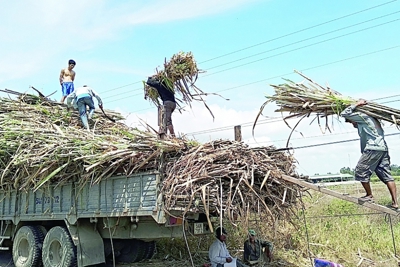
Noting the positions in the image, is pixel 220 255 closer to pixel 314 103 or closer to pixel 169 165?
pixel 169 165

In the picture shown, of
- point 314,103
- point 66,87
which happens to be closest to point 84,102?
point 66,87

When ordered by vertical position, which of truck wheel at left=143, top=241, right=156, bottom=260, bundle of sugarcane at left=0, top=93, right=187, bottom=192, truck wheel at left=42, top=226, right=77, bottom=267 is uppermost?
bundle of sugarcane at left=0, top=93, right=187, bottom=192

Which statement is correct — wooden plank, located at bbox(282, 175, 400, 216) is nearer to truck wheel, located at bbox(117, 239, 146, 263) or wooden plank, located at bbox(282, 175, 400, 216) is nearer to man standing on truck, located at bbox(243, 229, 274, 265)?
man standing on truck, located at bbox(243, 229, 274, 265)

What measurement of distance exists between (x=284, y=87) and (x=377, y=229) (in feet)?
16.1

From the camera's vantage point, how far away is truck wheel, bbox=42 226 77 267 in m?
6.79

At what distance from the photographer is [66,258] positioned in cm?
680

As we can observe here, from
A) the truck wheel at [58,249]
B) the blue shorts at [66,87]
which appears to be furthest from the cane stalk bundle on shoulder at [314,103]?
the blue shorts at [66,87]

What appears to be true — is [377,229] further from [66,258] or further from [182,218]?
[66,258]

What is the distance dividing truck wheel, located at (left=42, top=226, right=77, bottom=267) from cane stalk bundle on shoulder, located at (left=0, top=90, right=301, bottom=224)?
0.82 metres

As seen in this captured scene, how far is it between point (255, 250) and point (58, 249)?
327 cm

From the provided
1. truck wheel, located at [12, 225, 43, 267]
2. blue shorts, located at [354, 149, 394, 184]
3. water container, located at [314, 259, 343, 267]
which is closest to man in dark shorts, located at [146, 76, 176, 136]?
truck wheel, located at [12, 225, 43, 267]

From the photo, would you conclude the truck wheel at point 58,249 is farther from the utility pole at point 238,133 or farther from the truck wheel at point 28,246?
the utility pole at point 238,133

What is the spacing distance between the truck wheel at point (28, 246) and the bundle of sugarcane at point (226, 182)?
316 centimetres

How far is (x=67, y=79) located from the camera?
9.76 metres
